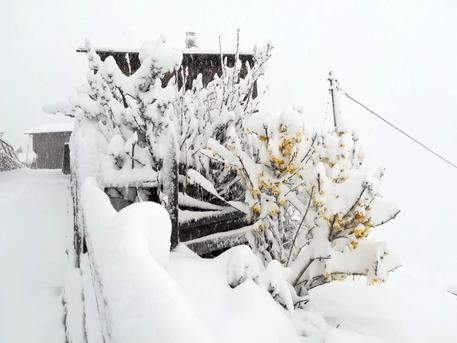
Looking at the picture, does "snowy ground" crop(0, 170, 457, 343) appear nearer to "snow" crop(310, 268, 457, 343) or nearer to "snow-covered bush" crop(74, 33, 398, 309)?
"snow" crop(310, 268, 457, 343)

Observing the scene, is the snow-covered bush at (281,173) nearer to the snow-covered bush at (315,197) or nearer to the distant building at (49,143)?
the snow-covered bush at (315,197)

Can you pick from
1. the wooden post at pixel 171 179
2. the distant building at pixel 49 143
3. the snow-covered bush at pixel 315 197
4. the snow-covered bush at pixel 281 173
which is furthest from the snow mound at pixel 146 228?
the distant building at pixel 49 143

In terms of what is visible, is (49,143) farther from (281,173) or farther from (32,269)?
(281,173)

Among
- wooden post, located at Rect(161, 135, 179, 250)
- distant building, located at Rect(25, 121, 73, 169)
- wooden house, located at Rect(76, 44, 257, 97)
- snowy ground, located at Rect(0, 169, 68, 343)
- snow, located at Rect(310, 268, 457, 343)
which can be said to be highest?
wooden house, located at Rect(76, 44, 257, 97)

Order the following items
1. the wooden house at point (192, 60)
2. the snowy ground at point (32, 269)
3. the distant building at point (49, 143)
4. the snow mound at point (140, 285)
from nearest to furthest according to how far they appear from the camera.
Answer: the snow mound at point (140, 285)
the snowy ground at point (32, 269)
the wooden house at point (192, 60)
the distant building at point (49, 143)

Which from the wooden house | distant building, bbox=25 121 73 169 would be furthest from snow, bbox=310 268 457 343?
distant building, bbox=25 121 73 169

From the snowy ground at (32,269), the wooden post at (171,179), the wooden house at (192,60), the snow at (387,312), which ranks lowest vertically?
the snow at (387,312)

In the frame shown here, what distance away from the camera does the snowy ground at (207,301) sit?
2.20 m

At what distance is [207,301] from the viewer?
2.15m

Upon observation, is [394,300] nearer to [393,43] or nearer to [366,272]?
[366,272]

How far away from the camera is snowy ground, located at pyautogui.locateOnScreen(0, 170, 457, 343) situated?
2197 mm

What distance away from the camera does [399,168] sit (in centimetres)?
5884

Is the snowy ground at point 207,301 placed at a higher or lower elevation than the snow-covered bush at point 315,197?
lower

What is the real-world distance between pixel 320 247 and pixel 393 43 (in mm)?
202801
